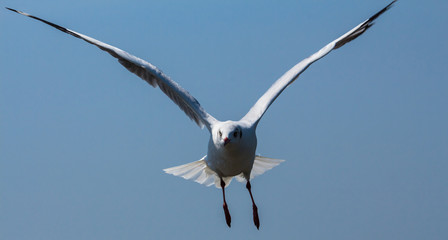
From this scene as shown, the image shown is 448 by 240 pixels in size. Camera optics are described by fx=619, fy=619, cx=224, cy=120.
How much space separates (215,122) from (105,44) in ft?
6.44

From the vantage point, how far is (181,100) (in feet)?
29.2

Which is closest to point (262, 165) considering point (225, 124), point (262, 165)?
point (262, 165)

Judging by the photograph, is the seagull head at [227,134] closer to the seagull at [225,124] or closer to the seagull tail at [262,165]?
the seagull at [225,124]

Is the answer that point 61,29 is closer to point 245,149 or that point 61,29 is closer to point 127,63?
point 127,63

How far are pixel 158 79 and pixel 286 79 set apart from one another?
1858 mm

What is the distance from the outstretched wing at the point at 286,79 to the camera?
8.60m

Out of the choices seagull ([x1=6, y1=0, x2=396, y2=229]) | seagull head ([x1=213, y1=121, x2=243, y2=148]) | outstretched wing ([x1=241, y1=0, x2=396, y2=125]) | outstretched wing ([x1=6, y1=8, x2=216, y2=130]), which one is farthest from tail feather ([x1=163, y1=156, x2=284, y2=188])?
seagull head ([x1=213, y1=121, x2=243, y2=148])

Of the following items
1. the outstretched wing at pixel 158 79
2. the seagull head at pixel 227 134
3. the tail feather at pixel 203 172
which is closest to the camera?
the seagull head at pixel 227 134

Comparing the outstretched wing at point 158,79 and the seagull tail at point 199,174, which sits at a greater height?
the outstretched wing at point 158,79

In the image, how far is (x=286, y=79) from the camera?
9.02 metres

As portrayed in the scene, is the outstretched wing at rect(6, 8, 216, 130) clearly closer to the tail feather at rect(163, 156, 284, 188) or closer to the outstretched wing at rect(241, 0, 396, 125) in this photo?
the outstretched wing at rect(241, 0, 396, 125)

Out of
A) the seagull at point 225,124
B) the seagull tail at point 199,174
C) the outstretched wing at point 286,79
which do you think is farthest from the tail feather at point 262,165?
the outstretched wing at point 286,79

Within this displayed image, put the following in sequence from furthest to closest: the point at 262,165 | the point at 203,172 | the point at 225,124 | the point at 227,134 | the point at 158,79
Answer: the point at 262,165 < the point at 203,172 < the point at 158,79 < the point at 225,124 < the point at 227,134

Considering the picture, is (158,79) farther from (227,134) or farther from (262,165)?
(262,165)
